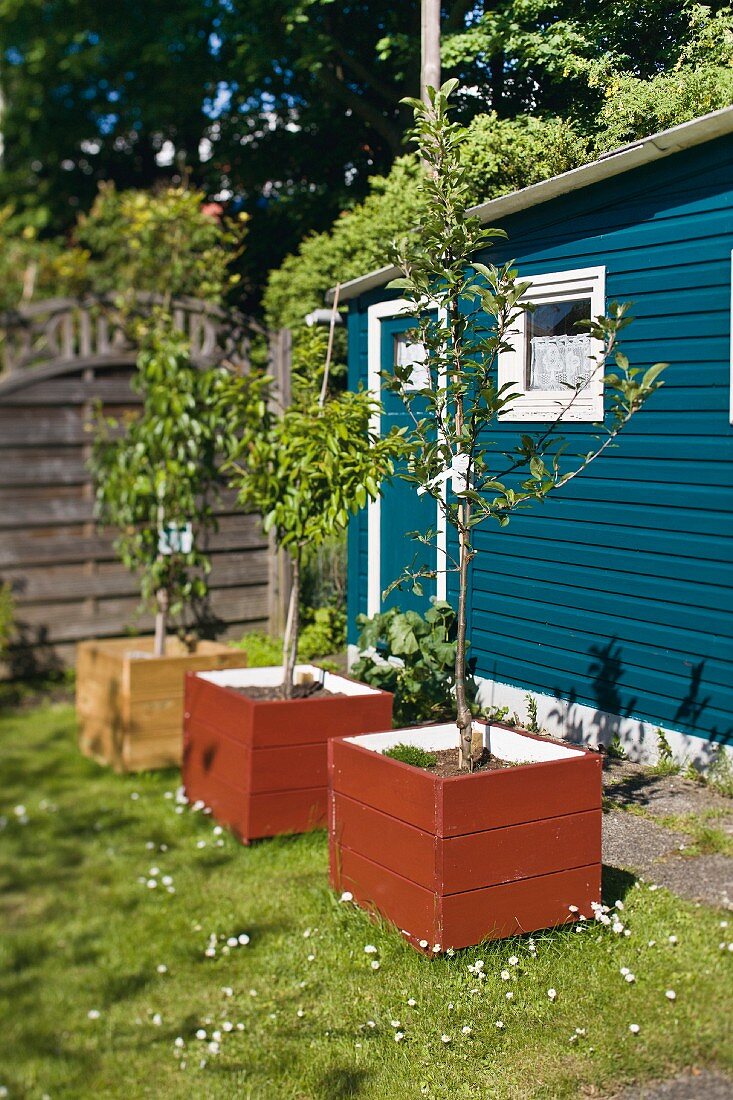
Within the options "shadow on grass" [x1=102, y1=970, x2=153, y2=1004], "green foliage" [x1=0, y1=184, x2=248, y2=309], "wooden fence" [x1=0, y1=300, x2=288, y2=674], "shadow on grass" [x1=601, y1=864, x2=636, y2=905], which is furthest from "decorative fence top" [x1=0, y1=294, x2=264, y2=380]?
"shadow on grass" [x1=601, y1=864, x2=636, y2=905]

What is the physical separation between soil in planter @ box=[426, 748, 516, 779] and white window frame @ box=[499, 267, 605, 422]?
1.12 m

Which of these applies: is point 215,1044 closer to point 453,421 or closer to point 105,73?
point 453,421

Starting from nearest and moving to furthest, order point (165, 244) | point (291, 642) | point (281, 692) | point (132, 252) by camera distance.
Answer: point (291, 642)
point (281, 692)
point (165, 244)
point (132, 252)

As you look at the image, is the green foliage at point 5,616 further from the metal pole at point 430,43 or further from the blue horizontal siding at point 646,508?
the metal pole at point 430,43

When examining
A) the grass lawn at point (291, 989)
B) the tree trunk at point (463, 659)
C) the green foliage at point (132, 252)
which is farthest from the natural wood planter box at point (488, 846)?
the green foliage at point (132, 252)

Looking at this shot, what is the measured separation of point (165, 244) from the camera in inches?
363

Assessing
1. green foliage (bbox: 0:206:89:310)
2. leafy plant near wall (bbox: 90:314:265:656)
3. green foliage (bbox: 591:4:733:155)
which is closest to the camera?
green foliage (bbox: 591:4:733:155)

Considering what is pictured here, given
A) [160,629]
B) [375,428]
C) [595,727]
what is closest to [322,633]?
[375,428]

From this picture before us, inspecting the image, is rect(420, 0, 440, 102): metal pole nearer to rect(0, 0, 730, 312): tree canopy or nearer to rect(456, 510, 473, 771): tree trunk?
rect(0, 0, 730, 312): tree canopy

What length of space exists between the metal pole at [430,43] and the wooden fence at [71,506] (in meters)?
4.45

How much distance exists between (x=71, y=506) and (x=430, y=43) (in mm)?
5536

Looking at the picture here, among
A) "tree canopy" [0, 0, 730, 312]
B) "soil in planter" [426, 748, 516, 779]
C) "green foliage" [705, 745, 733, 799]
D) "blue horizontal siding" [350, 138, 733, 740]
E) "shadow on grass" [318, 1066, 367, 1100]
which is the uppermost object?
"tree canopy" [0, 0, 730, 312]

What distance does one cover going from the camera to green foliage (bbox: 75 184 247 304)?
7160 millimetres

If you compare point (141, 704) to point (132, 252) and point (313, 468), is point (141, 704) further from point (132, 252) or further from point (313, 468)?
point (132, 252)
